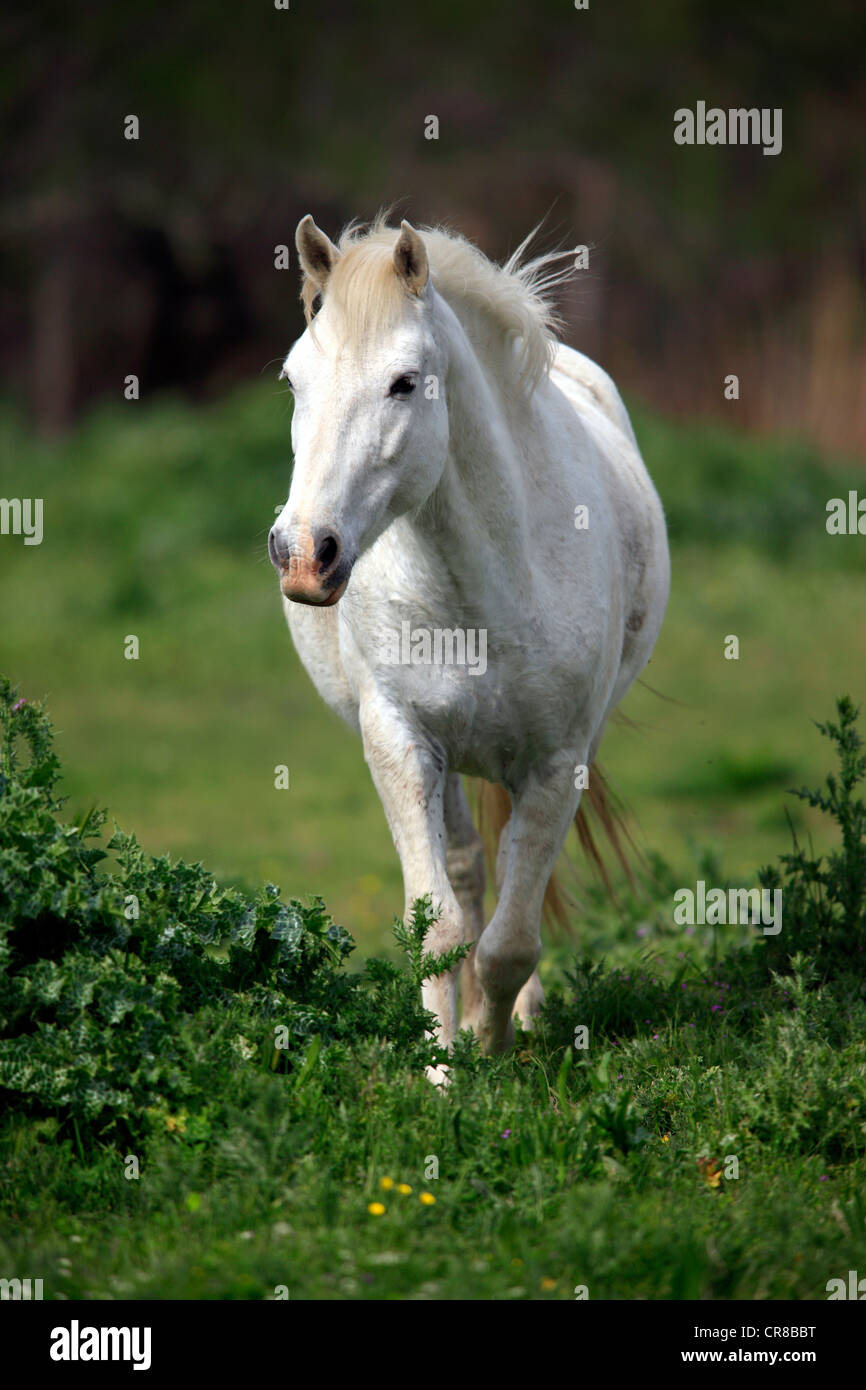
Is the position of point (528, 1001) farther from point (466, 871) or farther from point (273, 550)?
point (273, 550)

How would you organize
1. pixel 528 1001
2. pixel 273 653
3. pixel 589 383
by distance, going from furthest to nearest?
pixel 273 653 → pixel 589 383 → pixel 528 1001

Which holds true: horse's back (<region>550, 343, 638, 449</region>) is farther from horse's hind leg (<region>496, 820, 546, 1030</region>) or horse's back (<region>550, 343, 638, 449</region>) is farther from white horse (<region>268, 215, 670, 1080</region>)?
horse's hind leg (<region>496, 820, 546, 1030</region>)

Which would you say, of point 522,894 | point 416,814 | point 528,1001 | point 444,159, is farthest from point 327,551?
point 444,159

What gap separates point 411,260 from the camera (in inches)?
152

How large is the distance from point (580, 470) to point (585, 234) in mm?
12165

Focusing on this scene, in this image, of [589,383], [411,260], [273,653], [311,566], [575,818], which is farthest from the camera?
[273,653]

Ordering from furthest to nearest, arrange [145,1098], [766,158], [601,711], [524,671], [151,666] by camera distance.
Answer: [766,158] < [151,666] < [601,711] < [524,671] < [145,1098]

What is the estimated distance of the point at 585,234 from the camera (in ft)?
52.9

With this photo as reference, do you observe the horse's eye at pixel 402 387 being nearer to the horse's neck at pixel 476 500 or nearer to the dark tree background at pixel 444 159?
the horse's neck at pixel 476 500

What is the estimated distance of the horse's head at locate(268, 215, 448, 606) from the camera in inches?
140

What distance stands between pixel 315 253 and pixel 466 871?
2.12m

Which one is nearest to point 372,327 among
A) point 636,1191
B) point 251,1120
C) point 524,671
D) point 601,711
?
point 524,671

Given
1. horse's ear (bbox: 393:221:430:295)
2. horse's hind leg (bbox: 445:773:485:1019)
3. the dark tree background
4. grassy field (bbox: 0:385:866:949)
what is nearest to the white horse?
horse's ear (bbox: 393:221:430:295)

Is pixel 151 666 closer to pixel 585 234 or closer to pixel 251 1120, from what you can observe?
pixel 585 234
